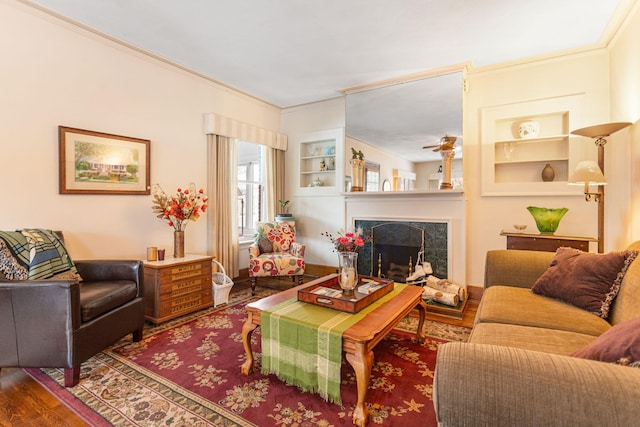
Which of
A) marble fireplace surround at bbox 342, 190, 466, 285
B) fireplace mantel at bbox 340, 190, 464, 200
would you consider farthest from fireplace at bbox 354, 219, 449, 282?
fireplace mantel at bbox 340, 190, 464, 200

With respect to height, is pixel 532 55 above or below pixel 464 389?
above

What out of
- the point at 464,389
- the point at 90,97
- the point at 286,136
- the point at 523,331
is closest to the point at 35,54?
the point at 90,97

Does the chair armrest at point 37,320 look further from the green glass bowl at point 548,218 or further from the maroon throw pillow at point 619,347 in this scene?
the green glass bowl at point 548,218

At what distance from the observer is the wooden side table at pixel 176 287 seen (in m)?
2.92

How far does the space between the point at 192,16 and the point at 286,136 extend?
8.42 feet

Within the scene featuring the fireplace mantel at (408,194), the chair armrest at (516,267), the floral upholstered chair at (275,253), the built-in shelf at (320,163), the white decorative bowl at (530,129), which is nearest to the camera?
the chair armrest at (516,267)

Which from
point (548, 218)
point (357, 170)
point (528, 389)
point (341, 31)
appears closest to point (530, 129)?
point (548, 218)

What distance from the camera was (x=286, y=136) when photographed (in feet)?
17.0

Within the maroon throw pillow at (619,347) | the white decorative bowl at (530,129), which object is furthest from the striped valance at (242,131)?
the maroon throw pillow at (619,347)

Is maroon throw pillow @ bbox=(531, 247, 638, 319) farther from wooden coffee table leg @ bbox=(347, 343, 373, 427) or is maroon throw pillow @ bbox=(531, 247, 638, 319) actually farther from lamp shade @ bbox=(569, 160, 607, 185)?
wooden coffee table leg @ bbox=(347, 343, 373, 427)

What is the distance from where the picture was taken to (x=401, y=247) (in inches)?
162

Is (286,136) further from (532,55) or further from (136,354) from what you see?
(136,354)

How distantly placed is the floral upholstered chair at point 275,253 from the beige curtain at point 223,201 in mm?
371

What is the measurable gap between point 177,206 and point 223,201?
92cm
